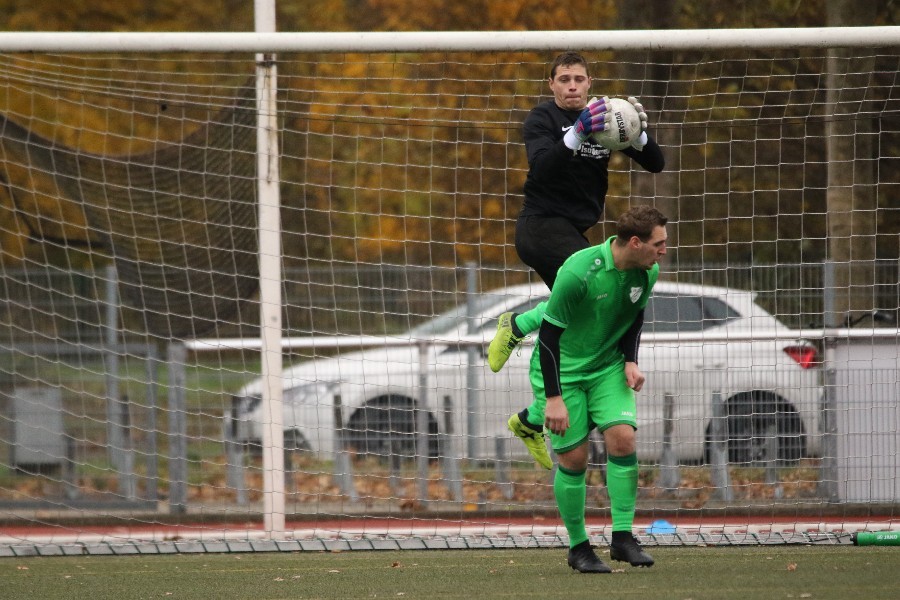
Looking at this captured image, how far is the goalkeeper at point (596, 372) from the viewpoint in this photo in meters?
5.52

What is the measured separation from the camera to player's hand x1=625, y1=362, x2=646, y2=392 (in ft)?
18.4

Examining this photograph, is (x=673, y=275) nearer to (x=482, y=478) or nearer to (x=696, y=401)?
(x=696, y=401)

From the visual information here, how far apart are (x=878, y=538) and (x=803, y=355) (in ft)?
5.14

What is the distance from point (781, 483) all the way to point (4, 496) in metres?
5.64

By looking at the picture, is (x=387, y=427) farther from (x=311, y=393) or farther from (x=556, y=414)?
(x=556, y=414)

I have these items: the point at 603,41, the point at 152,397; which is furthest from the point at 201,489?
the point at 603,41

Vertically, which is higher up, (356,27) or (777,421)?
(356,27)

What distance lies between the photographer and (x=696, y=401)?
27.8 ft

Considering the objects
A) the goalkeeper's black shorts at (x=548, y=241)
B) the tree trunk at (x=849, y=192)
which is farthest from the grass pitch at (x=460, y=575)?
the tree trunk at (x=849, y=192)

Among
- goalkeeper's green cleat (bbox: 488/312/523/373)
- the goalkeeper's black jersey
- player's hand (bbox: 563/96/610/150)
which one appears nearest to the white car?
goalkeeper's green cleat (bbox: 488/312/523/373)

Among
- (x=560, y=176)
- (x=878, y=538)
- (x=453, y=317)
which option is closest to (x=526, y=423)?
(x=560, y=176)

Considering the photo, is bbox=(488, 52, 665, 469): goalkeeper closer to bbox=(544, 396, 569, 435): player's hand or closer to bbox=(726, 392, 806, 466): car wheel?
bbox=(544, 396, 569, 435): player's hand

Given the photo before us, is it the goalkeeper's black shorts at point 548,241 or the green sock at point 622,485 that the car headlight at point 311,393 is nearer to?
the goalkeeper's black shorts at point 548,241

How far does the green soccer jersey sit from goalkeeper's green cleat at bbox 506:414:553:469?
68 cm
